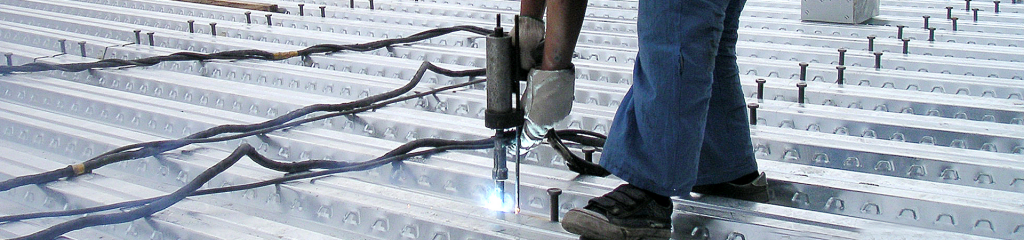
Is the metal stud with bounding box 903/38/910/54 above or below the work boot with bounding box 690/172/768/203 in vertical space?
above

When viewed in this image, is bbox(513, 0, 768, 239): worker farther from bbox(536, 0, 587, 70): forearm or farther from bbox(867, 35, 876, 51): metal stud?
bbox(867, 35, 876, 51): metal stud

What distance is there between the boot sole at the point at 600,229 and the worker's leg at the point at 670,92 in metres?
0.08

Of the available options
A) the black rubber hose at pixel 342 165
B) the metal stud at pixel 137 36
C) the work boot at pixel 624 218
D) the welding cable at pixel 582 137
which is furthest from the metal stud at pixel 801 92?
the metal stud at pixel 137 36

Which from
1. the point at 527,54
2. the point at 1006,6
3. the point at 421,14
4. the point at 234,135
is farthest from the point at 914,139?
the point at 421,14

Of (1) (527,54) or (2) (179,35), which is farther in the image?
(2) (179,35)

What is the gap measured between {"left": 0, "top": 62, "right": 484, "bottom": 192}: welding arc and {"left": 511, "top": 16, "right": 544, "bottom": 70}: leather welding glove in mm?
949

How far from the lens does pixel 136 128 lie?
2707 mm

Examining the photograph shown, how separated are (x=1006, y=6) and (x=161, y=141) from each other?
A: 3.26 metres

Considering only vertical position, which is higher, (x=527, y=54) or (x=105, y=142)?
(x=527, y=54)

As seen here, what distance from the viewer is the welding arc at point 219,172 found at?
6.08 ft

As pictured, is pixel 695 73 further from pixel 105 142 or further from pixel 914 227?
pixel 105 142

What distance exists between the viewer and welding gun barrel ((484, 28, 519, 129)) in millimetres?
1761

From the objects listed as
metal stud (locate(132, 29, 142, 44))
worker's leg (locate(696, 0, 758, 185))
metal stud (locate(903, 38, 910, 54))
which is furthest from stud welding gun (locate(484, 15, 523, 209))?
metal stud (locate(132, 29, 142, 44))

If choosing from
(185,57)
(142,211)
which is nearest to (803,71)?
(142,211)
